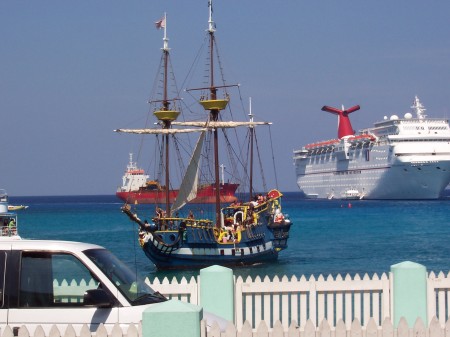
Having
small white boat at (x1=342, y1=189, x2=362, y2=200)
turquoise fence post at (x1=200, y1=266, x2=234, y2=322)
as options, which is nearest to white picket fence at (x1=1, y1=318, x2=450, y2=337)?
turquoise fence post at (x1=200, y1=266, x2=234, y2=322)

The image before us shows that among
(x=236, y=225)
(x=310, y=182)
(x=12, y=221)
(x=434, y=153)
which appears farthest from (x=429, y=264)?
(x=310, y=182)

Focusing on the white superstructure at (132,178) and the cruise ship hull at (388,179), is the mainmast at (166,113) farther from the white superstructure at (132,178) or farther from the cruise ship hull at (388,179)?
the white superstructure at (132,178)

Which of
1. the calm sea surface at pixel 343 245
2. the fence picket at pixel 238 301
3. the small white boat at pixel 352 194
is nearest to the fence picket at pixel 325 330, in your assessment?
the fence picket at pixel 238 301

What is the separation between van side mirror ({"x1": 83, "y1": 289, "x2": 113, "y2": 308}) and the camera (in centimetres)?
786

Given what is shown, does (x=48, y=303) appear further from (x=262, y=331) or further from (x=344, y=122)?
(x=344, y=122)

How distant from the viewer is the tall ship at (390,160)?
370 feet

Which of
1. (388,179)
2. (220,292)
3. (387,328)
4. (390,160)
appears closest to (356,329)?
(387,328)

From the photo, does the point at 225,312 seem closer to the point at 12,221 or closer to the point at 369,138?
the point at 12,221

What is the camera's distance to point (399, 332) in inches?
275

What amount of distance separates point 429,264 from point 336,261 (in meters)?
5.22

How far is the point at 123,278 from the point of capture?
8.35 meters

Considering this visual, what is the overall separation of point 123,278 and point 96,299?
20.9 inches

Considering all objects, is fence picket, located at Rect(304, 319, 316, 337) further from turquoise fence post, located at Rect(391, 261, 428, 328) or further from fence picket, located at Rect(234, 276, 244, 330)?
turquoise fence post, located at Rect(391, 261, 428, 328)

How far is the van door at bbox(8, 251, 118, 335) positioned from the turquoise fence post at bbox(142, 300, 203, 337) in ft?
4.06
